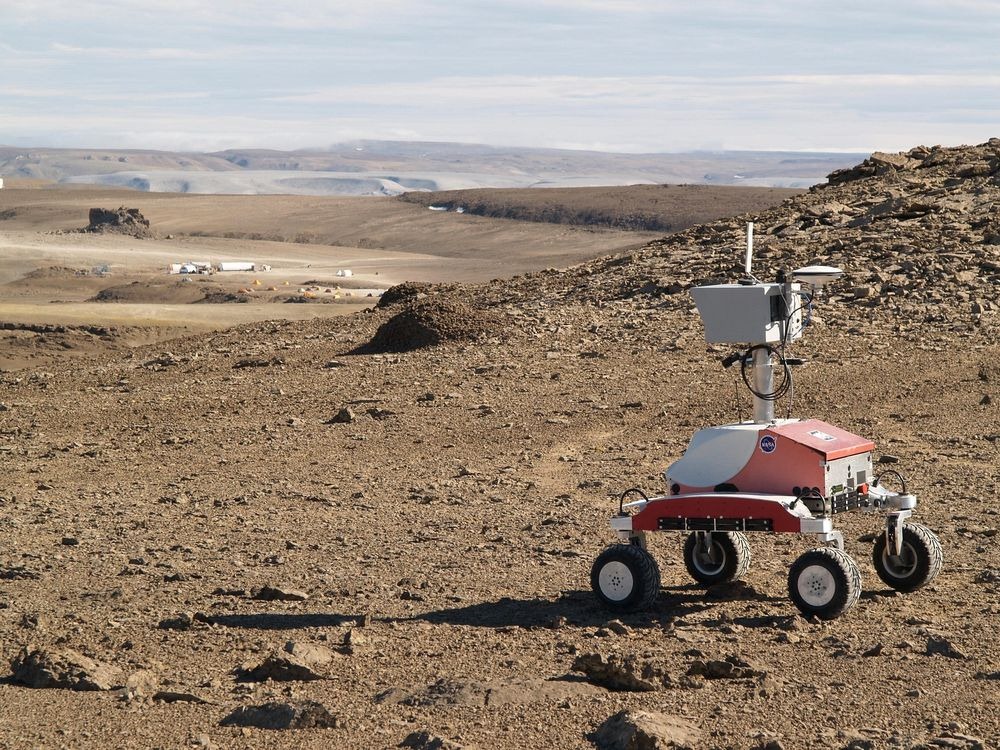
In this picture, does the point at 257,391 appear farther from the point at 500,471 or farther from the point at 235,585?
the point at 235,585

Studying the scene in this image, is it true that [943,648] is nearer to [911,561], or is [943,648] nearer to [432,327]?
[911,561]

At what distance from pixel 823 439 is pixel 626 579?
1.25 metres

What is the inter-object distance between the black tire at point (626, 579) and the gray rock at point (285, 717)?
6.72ft

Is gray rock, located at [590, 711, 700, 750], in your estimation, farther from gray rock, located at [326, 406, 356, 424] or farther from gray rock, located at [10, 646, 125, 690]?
gray rock, located at [326, 406, 356, 424]

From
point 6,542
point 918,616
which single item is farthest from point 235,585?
point 918,616

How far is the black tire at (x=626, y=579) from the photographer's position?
7.12 m

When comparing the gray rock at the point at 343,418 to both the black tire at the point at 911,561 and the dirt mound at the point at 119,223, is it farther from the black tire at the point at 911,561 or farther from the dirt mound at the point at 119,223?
the dirt mound at the point at 119,223

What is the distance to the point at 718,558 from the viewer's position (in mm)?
7820

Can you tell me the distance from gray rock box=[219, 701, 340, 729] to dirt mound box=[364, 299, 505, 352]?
12.6 meters

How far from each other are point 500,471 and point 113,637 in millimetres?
5147

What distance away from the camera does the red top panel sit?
23.0 feet

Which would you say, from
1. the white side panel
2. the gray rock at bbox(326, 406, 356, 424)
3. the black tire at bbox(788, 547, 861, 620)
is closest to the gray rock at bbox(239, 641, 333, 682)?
the white side panel

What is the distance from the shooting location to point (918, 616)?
276 inches

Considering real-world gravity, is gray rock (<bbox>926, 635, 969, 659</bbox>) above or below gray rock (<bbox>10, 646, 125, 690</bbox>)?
above
